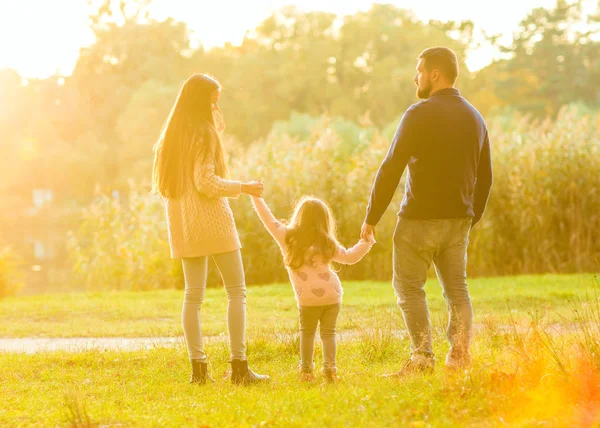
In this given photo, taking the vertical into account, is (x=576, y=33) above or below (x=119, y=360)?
above

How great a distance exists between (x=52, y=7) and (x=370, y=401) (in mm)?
48405

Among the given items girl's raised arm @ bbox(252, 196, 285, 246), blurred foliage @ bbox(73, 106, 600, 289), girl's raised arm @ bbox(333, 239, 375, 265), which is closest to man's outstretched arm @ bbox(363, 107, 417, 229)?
girl's raised arm @ bbox(333, 239, 375, 265)

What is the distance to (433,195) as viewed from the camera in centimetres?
486

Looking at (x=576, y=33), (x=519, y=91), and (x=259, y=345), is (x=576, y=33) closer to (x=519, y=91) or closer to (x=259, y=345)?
(x=519, y=91)

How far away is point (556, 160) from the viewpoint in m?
12.8

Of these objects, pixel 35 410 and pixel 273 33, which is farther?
pixel 273 33

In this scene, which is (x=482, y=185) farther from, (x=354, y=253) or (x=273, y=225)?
(x=273, y=225)

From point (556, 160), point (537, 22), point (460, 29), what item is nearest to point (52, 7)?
point (460, 29)

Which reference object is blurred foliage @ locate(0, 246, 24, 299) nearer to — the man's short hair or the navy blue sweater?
the navy blue sweater

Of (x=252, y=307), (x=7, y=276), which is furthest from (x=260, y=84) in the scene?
(x=252, y=307)

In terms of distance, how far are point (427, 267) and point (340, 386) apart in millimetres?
900

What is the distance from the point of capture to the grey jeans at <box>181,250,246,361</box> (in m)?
5.15

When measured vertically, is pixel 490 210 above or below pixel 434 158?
below

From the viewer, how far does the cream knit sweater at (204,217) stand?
5035mm
